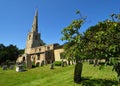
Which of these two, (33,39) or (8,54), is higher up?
(33,39)

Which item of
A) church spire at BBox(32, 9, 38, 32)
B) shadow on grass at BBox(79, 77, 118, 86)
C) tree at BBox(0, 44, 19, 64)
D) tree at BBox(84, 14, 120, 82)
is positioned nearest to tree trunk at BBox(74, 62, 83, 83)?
shadow on grass at BBox(79, 77, 118, 86)

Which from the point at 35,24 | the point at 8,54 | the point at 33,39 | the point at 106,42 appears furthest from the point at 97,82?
the point at 35,24

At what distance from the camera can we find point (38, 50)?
8062 cm

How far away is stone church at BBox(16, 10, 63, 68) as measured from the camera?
7275 cm

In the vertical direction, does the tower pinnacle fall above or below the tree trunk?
above

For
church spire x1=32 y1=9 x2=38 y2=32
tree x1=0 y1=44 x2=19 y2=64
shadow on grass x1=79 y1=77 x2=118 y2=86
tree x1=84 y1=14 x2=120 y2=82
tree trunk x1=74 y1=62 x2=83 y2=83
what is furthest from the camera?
church spire x1=32 y1=9 x2=38 y2=32

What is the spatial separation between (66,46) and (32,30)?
223 feet

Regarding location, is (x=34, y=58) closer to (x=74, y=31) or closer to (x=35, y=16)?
(x=35, y=16)

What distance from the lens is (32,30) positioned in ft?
307

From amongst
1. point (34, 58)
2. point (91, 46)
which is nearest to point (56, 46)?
point (34, 58)

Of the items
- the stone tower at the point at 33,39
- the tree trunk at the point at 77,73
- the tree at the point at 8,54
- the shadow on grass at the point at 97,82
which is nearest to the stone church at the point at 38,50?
the stone tower at the point at 33,39

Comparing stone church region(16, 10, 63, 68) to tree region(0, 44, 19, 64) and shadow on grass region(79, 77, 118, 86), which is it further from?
shadow on grass region(79, 77, 118, 86)

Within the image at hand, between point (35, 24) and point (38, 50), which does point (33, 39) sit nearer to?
point (35, 24)

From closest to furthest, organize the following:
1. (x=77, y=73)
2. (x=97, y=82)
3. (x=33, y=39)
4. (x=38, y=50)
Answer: (x=97, y=82) < (x=77, y=73) < (x=38, y=50) < (x=33, y=39)
